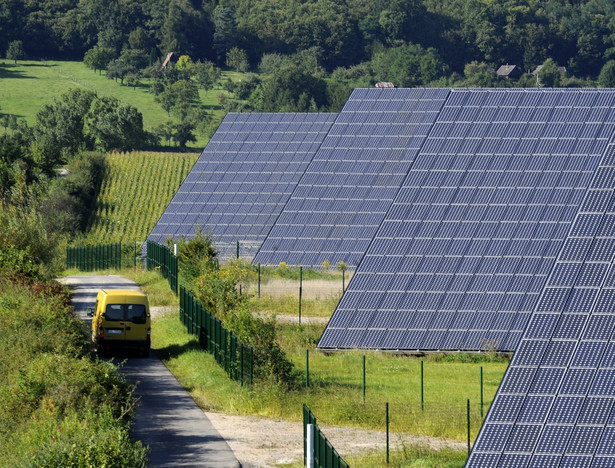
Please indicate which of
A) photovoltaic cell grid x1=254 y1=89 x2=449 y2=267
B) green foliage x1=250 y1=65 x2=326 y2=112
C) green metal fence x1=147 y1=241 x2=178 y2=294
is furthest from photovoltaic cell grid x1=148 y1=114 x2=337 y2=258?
green foliage x1=250 y1=65 x2=326 y2=112

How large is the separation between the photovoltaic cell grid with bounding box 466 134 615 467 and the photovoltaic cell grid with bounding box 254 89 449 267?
26695 mm

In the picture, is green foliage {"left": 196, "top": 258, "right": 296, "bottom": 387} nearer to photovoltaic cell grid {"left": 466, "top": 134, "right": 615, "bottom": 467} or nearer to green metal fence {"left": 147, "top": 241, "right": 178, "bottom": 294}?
green metal fence {"left": 147, "top": 241, "right": 178, "bottom": 294}

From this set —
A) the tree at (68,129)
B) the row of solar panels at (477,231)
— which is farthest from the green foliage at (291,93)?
the row of solar panels at (477,231)

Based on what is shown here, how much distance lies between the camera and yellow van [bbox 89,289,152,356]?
39.7 m

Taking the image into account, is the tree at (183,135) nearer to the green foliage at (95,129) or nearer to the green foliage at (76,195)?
the green foliage at (95,129)

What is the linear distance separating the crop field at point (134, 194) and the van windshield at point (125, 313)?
48.0m

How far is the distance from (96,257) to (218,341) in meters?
38.8

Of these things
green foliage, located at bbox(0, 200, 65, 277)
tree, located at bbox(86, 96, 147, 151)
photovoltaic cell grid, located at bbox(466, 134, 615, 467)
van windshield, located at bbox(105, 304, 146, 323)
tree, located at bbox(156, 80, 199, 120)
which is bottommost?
tree, located at bbox(156, 80, 199, 120)

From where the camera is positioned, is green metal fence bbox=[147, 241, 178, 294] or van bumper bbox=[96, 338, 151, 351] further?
green metal fence bbox=[147, 241, 178, 294]

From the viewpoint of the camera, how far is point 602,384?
22.9 m

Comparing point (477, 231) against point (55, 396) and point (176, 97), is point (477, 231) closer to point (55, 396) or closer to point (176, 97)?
point (55, 396)

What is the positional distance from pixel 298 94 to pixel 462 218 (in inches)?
5998

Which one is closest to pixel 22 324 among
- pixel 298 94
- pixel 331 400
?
pixel 331 400

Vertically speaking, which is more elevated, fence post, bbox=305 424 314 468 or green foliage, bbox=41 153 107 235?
fence post, bbox=305 424 314 468
